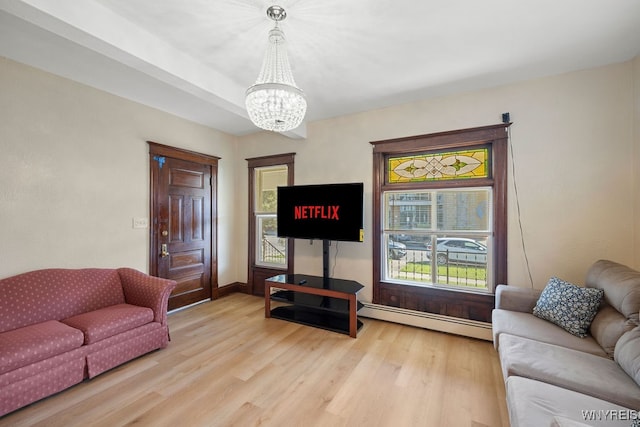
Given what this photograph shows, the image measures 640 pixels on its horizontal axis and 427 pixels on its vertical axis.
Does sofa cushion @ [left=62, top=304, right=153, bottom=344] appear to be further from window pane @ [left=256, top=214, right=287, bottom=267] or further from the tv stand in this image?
window pane @ [left=256, top=214, right=287, bottom=267]

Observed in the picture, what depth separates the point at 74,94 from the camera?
109 inches

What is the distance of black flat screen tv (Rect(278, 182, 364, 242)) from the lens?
3.33 metres

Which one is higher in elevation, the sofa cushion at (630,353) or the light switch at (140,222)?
the light switch at (140,222)

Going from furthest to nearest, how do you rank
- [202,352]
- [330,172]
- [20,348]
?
[330,172], [202,352], [20,348]

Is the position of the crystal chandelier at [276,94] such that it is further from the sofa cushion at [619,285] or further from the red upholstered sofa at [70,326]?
the sofa cushion at [619,285]

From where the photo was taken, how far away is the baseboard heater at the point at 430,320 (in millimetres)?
2920

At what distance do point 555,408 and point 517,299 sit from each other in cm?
140

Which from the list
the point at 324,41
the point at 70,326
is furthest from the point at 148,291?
the point at 324,41

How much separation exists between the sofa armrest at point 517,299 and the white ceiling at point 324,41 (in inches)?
83.5

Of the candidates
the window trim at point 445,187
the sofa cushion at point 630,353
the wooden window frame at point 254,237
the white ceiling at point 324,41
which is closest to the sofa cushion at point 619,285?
the sofa cushion at point 630,353

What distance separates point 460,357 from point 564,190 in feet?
6.32

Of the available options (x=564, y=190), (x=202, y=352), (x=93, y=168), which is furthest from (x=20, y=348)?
(x=564, y=190)

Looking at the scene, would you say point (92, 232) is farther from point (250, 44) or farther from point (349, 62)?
point (349, 62)

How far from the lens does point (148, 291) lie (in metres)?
2.74
